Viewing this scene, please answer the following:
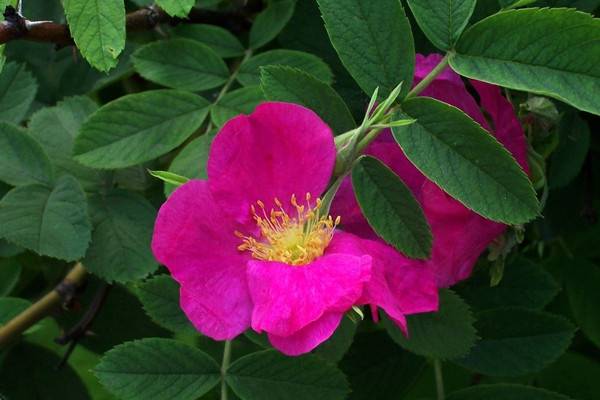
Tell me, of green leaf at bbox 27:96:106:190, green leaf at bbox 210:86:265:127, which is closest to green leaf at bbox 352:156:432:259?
green leaf at bbox 210:86:265:127

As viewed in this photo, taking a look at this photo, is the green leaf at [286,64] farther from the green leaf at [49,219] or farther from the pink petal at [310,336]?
the pink petal at [310,336]

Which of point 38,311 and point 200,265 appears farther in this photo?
point 38,311

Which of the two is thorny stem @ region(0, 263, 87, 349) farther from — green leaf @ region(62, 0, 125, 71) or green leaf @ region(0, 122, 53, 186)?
green leaf @ region(62, 0, 125, 71)

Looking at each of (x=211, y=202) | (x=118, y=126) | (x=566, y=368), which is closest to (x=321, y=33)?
(x=118, y=126)

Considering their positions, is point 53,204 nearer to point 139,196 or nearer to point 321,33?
point 139,196

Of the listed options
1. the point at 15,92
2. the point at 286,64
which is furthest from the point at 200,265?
the point at 15,92

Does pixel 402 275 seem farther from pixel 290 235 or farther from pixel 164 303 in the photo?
pixel 164 303
